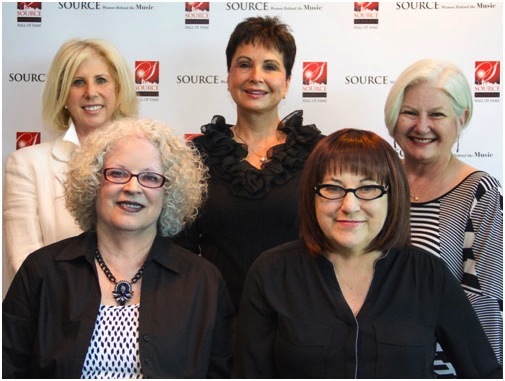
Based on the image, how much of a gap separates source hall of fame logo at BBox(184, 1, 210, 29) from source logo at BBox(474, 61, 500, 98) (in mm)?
1450

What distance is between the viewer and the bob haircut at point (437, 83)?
257 centimetres

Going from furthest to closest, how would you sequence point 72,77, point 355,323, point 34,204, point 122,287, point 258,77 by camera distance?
point 72,77
point 34,204
point 258,77
point 122,287
point 355,323

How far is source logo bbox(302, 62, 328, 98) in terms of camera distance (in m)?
3.53

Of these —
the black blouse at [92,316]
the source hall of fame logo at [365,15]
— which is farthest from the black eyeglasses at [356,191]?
the source hall of fame logo at [365,15]

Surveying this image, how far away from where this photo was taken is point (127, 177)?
2117 mm

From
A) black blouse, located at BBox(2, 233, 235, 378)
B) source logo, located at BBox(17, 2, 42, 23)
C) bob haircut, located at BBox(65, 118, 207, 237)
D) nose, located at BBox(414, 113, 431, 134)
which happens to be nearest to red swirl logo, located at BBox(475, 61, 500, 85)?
nose, located at BBox(414, 113, 431, 134)

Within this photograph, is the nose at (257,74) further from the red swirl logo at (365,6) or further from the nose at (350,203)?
the red swirl logo at (365,6)

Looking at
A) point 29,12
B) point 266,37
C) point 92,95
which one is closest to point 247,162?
point 266,37

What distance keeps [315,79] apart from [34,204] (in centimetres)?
159

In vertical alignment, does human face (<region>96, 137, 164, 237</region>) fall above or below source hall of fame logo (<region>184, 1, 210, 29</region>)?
below

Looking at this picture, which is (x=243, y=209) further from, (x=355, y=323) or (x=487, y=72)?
(x=487, y=72)

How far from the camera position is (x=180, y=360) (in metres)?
2.03

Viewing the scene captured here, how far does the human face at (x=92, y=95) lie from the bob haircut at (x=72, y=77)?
0.06ft

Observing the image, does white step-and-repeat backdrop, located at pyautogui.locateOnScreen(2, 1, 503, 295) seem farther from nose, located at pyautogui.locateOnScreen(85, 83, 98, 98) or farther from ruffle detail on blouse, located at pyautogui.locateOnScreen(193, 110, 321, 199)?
ruffle detail on blouse, located at pyautogui.locateOnScreen(193, 110, 321, 199)
